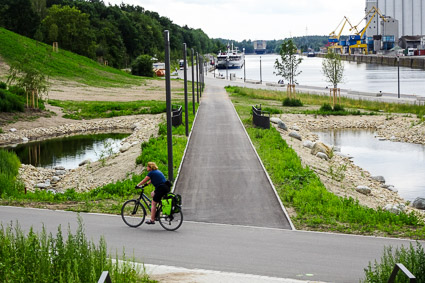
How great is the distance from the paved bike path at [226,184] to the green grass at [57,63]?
44.8 meters

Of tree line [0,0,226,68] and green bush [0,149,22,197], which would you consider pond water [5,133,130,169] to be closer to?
green bush [0,149,22,197]

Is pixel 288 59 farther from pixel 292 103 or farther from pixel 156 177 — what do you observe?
pixel 156 177

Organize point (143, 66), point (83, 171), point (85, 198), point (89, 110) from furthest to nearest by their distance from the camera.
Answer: point (143, 66) → point (89, 110) → point (83, 171) → point (85, 198)

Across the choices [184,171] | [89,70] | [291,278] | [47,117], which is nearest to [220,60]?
[89,70]

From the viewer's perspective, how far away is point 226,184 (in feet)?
65.9

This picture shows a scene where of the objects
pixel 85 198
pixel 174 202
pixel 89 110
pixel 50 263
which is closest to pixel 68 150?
pixel 89 110

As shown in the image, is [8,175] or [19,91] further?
[19,91]

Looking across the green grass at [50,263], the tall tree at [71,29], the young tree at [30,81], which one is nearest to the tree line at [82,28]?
the tall tree at [71,29]

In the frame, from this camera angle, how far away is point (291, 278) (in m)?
10.7

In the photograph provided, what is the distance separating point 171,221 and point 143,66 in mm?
90955

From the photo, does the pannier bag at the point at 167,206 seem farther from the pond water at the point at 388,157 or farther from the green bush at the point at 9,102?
the green bush at the point at 9,102

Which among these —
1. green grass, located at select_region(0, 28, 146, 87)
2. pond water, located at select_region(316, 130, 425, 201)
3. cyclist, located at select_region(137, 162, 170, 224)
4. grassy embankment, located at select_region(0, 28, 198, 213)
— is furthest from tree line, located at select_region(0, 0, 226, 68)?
cyclist, located at select_region(137, 162, 170, 224)

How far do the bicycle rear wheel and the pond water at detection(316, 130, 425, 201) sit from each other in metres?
13.1

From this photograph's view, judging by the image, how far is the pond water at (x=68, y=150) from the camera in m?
33.3
